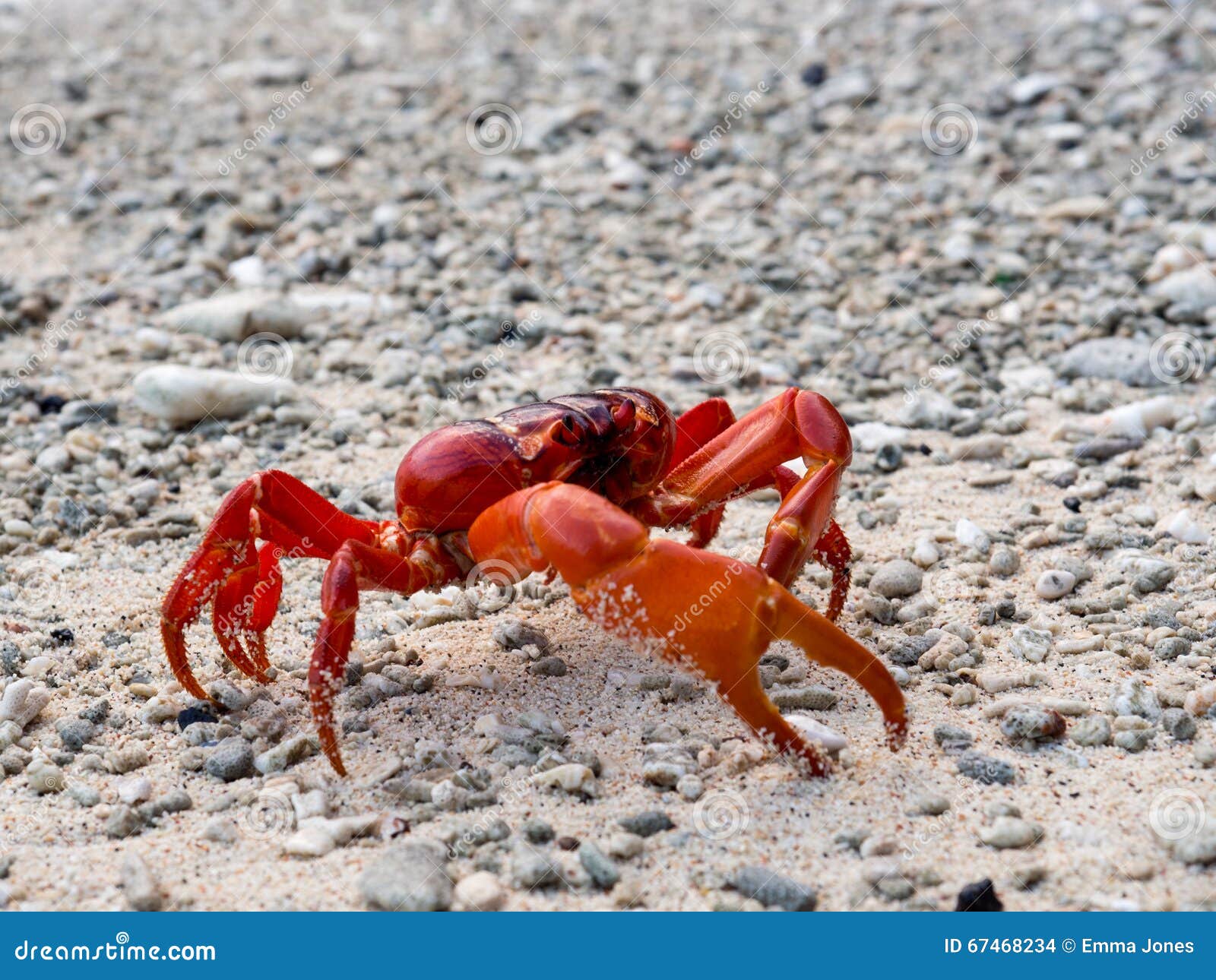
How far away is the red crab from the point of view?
3.83m

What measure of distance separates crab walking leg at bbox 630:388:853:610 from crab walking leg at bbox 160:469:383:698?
1.20 m

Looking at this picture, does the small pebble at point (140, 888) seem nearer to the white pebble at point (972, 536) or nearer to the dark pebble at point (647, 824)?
the dark pebble at point (647, 824)

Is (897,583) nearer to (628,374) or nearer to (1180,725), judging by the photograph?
(1180,725)

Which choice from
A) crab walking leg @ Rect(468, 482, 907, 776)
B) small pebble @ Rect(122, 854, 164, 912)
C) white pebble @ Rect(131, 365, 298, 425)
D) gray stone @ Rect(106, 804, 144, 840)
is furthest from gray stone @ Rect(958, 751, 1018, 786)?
white pebble @ Rect(131, 365, 298, 425)

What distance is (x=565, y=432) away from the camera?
4.69 metres

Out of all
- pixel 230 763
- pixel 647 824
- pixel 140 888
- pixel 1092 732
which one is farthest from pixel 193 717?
pixel 1092 732

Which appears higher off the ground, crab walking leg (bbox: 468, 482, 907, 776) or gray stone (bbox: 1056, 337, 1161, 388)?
crab walking leg (bbox: 468, 482, 907, 776)

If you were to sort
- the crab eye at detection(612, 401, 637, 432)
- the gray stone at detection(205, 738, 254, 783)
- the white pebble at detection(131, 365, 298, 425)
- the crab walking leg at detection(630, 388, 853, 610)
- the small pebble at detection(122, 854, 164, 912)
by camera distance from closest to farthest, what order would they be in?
the small pebble at detection(122, 854, 164, 912) → the gray stone at detection(205, 738, 254, 783) → the crab walking leg at detection(630, 388, 853, 610) → the crab eye at detection(612, 401, 637, 432) → the white pebble at detection(131, 365, 298, 425)

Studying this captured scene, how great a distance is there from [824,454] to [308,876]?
→ 2.34 metres

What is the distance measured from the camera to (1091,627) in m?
5.03

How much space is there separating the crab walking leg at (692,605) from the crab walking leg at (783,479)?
24.8 inches

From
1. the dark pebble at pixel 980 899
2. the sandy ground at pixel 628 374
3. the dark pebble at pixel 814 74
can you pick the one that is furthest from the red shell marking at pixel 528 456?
the dark pebble at pixel 814 74

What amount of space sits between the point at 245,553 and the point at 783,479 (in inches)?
83.6

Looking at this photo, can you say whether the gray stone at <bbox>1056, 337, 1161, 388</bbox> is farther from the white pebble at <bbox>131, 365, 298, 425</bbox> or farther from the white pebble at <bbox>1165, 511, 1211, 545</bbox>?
the white pebble at <bbox>131, 365, 298, 425</bbox>
